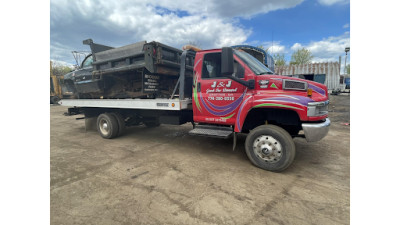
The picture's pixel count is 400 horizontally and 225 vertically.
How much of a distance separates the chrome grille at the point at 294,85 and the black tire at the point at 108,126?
15.6ft

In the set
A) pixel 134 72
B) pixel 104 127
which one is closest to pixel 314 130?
pixel 134 72

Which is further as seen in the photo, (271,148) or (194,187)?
(271,148)

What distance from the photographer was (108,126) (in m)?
5.66

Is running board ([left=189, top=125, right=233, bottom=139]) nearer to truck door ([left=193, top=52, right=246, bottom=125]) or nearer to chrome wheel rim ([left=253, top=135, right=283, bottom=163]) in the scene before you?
truck door ([left=193, top=52, right=246, bottom=125])

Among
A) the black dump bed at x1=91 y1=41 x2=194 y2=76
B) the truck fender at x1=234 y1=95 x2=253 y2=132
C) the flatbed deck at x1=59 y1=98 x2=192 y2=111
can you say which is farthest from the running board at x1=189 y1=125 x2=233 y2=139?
the black dump bed at x1=91 y1=41 x2=194 y2=76

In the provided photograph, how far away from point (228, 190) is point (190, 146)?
2249mm

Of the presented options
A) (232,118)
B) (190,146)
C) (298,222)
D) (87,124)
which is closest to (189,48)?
(232,118)

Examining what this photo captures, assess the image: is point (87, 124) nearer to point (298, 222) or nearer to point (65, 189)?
point (65, 189)

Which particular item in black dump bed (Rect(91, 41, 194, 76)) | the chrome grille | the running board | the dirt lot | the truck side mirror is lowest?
the dirt lot

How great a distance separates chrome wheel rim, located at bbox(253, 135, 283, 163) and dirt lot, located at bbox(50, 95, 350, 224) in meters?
0.27

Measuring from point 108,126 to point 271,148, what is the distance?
463 cm

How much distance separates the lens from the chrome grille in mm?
3223

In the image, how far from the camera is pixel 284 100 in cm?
318

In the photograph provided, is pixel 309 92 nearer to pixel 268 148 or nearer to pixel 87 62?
pixel 268 148
